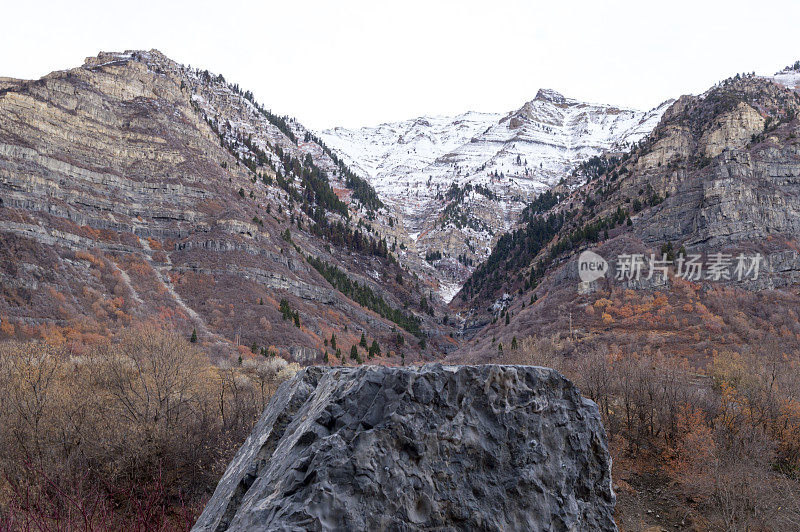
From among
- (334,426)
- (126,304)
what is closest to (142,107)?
(126,304)

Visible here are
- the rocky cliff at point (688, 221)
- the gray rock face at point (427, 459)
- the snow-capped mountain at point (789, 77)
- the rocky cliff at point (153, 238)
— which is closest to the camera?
the gray rock face at point (427, 459)

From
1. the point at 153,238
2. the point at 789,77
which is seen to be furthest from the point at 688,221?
the point at 789,77

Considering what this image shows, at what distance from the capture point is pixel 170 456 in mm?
19719

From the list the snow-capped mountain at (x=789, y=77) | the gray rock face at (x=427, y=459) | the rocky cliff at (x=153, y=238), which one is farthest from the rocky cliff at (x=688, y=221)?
the snow-capped mountain at (x=789, y=77)

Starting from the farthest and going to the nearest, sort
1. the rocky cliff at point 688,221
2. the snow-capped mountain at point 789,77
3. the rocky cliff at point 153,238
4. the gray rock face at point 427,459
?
the snow-capped mountain at point 789,77
the rocky cliff at point 688,221
the rocky cliff at point 153,238
the gray rock face at point 427,459

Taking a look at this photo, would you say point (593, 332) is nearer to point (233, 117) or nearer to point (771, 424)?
point (771, 424)

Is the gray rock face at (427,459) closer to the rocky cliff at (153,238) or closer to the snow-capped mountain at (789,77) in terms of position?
the rocky cliff at (153,238)

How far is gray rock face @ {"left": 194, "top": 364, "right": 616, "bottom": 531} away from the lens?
187 inches

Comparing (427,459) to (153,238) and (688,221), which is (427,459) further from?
(688,221)

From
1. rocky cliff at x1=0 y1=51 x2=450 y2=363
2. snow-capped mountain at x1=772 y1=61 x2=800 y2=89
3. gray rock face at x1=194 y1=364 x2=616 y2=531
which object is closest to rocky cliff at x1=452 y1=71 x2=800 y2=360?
rocky cliff at x1=0 y1=51 x2=450 y2=363

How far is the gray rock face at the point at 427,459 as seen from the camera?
15.5ft

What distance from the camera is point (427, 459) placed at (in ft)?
17.5

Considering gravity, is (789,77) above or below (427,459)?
above

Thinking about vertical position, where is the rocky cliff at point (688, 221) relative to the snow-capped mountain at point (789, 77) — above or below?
below
